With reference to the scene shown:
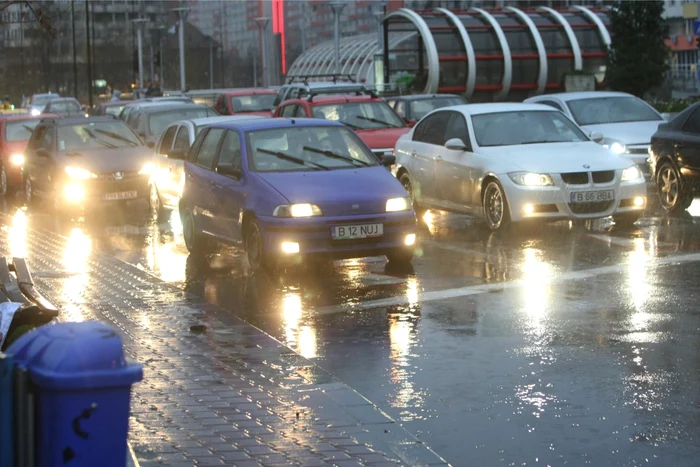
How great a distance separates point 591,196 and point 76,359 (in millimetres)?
12214

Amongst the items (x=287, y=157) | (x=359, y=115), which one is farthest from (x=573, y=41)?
(x=287, y=157)

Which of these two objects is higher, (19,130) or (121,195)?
(19,130)

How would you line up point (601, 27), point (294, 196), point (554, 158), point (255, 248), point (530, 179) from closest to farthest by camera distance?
point (294, 196) → point (255, 248) → point (530, 179) → point (554, 158) → point (601, 27)

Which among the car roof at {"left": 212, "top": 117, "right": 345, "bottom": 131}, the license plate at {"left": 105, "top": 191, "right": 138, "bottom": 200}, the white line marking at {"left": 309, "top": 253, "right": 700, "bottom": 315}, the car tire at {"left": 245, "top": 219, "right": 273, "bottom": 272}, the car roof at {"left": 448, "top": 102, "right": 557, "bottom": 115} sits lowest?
the white line marking at {"left": 309, "top": 253, "right": 700, "bottom": 315}

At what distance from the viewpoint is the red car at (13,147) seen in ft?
85.2

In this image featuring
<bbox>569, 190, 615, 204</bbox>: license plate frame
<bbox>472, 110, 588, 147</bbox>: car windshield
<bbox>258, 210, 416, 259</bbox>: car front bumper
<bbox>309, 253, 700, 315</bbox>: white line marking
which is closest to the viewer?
<bbox>309, 253, 700, 315</bbox>: white line marking

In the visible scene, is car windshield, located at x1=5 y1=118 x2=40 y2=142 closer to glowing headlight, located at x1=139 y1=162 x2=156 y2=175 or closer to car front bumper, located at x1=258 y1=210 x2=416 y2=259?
glowing headlight, located at x1=139 y1=162 x2=156 y2=175

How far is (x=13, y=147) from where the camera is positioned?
26.4 meters

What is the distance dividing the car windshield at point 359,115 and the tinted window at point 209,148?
814cm

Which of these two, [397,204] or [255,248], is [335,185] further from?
[255,248]

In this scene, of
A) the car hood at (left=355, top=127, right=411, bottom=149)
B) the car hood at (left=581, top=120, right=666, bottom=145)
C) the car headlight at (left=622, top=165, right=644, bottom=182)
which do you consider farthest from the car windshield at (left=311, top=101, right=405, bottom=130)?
the car headlight at (left=622, top=165, right=644, bottom=182)

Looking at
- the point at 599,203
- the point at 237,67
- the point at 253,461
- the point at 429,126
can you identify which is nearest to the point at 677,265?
the point at 599,203

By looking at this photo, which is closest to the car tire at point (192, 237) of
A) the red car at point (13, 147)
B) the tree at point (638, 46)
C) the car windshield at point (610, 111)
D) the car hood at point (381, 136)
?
the car hood at point (381, 136)

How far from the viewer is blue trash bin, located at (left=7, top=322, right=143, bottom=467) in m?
3.98
